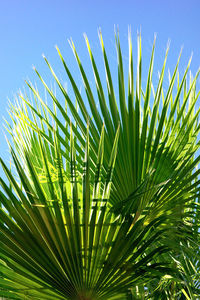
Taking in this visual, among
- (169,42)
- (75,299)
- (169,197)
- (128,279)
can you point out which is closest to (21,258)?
(75,299)

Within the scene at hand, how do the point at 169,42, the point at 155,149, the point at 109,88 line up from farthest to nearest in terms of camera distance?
the point at 169,42 → the point at 109,88 → the point at 155,149

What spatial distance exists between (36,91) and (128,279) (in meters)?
1.02

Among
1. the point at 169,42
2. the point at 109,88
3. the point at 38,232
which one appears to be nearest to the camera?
the point at 38,232

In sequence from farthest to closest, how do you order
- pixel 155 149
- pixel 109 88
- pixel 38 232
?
pixel 109 88, pixel 155 149, pixel 38 232

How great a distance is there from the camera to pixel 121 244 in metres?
1.29

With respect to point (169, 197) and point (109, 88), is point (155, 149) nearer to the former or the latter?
point (169, 197)

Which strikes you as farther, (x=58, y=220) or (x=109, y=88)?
(x=109, y=88)

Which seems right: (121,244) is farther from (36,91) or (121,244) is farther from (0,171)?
(36,91)

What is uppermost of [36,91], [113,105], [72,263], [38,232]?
[36,91]

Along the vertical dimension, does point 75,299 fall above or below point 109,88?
below

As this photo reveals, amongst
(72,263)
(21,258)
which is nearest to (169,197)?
(72,263)

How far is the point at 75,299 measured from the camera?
1.29m

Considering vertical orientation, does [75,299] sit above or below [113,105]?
below

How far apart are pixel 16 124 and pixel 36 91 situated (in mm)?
213
